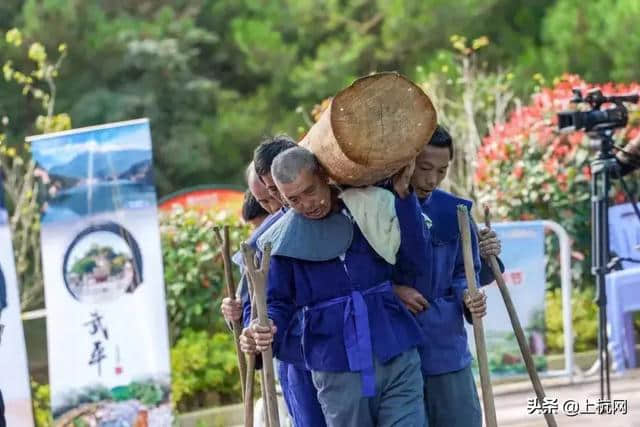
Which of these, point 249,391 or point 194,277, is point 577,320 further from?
point 249,391

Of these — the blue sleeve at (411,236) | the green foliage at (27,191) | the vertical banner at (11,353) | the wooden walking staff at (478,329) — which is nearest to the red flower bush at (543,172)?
the green foliage at (27,191)

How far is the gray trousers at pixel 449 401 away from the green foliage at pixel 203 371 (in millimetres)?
3500

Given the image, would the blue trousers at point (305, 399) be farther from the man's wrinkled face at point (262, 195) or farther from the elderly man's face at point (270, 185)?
the man's wrinkled face at point (262, 195)

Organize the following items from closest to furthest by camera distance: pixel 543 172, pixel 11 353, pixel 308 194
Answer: pixel 308 194 < pixel 11 353 < pixel 543 172

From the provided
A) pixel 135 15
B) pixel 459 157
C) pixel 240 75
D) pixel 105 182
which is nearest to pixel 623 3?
pixel 459 157

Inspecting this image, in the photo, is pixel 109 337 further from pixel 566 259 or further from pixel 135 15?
pixel 135 15

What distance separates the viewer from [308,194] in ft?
13.7

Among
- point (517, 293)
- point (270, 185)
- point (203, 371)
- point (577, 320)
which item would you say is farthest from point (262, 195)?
point (577, 320)

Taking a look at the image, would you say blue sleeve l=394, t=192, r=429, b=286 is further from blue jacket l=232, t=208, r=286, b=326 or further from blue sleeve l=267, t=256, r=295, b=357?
blue jacket l=232, t=208, r=286, b=326

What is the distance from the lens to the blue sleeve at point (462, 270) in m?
4.66

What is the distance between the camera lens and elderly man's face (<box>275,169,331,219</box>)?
4.14 meters

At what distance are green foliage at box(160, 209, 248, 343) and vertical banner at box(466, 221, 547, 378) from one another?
171 cm

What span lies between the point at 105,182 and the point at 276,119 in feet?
27.0

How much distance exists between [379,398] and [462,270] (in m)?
0.72
